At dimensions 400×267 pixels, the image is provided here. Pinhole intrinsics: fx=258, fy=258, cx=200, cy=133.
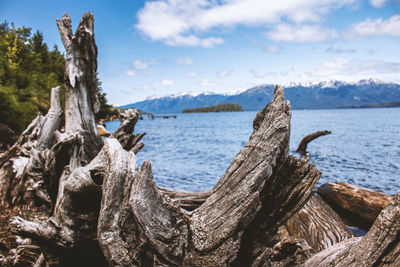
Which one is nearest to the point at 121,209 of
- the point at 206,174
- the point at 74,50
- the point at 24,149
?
the point at 74,50

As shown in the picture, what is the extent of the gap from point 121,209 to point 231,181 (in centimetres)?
123

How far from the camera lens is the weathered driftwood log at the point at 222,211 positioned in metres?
2.51

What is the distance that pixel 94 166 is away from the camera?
148 inches

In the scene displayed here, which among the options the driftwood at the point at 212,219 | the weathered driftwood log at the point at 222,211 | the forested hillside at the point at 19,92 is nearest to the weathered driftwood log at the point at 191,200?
the driftwood at the point at 212,219

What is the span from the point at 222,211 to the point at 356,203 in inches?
272

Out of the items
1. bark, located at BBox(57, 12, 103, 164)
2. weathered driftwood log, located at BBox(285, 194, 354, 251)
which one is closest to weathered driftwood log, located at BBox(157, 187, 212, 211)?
weathered driftwood log, located at BBox(285, 194, 354, 251)

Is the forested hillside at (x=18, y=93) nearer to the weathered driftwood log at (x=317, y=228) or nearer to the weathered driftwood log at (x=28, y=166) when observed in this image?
the weathered driftwood log at (x=28, y=166)

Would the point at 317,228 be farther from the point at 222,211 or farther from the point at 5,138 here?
the point at 5,138

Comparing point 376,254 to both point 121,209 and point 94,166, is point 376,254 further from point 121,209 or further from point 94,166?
point 94,166

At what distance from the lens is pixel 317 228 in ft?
17.8

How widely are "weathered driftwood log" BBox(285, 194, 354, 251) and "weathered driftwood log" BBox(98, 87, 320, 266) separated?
103 inches

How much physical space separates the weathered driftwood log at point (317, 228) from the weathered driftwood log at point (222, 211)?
103 inches

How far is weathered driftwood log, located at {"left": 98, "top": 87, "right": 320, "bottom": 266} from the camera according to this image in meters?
2.51

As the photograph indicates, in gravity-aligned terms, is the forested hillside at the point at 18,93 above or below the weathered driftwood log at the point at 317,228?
above
